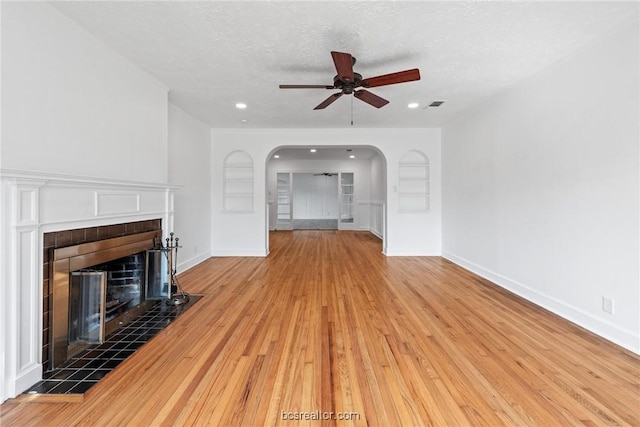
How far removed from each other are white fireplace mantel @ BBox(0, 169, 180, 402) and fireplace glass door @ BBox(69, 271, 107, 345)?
28 centimetres

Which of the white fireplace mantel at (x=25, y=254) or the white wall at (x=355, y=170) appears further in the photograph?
the white wall at (x=355, y=170)

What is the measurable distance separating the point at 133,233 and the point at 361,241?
5767 millimetres

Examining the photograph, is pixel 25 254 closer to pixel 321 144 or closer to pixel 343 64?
pixel 343 64

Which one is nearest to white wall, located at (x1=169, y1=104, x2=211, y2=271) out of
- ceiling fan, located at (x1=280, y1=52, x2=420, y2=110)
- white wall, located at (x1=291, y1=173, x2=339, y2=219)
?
ceiling fan, located at (x1=280, y1=52, x2=420, y2=110)

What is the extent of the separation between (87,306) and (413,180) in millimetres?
5426

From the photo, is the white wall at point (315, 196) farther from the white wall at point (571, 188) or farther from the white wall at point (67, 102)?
the white wall at point (67, 102)

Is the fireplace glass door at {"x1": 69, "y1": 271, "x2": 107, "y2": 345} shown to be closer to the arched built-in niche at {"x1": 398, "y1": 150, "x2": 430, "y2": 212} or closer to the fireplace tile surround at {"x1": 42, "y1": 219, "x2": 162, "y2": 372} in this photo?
the fireplace tile surround at {"x1": 42, "y1": 219, "x2": 162, "y2": 372}

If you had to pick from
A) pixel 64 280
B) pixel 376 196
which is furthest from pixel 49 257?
pixel 376 196

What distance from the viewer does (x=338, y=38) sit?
8.01 feet

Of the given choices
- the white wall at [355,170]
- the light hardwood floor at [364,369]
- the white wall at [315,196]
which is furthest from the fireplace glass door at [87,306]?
the white wall at [315,196]

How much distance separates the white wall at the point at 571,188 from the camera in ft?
7.36

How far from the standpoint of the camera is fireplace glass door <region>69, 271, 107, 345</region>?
2.13 metres

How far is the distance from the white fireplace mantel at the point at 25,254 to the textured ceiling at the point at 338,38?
135 centimetres

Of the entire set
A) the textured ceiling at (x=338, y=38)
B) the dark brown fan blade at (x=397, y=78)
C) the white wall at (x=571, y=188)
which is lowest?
the white wall at (x=571, y=188)
